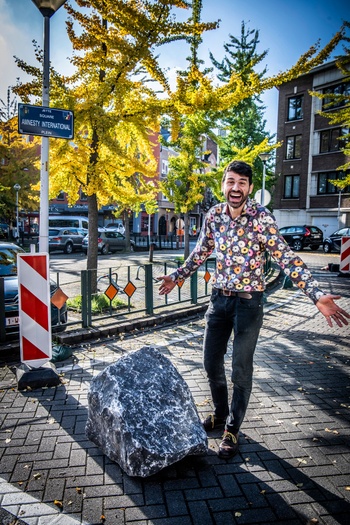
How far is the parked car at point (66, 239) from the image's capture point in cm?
2580

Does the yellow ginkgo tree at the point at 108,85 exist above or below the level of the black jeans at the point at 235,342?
above

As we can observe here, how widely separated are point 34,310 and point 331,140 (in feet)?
109

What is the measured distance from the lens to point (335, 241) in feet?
75.7

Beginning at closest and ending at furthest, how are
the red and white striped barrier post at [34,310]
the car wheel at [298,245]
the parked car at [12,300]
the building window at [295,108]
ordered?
the red and white striped barrier post at [34,310] < the parked car at [12,300] < the car wheel at [298,245] < the building window at [295,108]

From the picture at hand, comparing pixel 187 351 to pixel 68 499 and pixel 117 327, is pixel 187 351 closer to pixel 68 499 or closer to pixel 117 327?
pixel 117 327

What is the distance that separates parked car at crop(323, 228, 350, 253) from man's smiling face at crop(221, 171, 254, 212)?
21.0m

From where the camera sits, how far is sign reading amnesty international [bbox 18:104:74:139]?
4688 mm

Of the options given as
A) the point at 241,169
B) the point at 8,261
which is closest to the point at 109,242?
the point at 8,261

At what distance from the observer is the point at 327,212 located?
32.3 metres

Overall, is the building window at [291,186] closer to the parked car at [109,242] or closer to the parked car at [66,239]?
the parked car at [109,242]

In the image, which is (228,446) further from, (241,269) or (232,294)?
(241,269)

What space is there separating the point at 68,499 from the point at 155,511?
59 centimetres

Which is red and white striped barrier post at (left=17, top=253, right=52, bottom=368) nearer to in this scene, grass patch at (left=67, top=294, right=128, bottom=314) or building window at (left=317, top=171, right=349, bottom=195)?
grass patch at (left=67, top=294, right=128, bottom=314)

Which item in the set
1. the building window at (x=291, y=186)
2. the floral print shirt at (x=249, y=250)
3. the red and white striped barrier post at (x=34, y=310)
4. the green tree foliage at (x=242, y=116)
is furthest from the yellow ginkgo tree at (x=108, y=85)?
the building window at (x=291, y=186)
